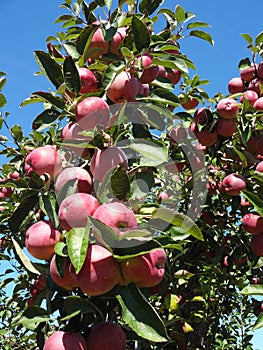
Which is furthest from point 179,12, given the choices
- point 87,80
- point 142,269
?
Answer: point 142,269

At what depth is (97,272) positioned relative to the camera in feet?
3.45

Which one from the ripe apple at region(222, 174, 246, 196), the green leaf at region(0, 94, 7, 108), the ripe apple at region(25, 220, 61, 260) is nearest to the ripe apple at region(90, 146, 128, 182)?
the ripe apple at region(25, 220, 61, 260)

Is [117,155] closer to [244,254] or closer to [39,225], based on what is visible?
[39,225]

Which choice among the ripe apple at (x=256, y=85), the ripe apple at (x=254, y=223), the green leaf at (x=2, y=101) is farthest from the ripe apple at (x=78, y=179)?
the ripe apple at (x=256, y=85)

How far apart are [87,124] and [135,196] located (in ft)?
0.86

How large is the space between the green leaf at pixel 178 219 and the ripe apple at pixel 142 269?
121 millimetres

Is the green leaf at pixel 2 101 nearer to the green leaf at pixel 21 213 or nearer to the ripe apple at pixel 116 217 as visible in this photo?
the green leaf at pixel 21 213

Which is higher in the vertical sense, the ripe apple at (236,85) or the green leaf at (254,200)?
the ripe apple at (236,85)

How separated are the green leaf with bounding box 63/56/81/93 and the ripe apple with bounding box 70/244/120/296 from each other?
56cm

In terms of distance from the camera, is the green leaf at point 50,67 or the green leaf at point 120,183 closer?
the green leaf at point 120,183

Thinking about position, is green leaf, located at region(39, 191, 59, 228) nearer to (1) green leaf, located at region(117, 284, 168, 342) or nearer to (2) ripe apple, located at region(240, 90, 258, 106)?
(1) green leaf, located at region(117, 284, 168, 342)

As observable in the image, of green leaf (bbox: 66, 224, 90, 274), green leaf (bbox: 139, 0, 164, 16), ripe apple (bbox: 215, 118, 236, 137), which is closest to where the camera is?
green leaf (bbox: 66, 224, 90, 274)

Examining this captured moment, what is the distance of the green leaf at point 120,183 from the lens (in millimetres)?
1161

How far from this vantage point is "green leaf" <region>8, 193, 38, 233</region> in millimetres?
1391
